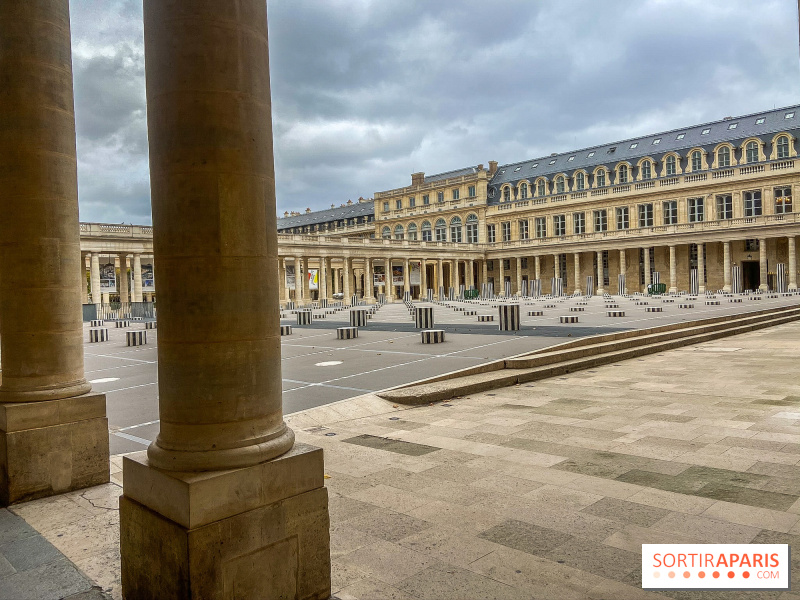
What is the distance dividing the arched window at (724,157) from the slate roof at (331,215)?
5603 cm

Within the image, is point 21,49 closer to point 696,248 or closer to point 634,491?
point 634,491

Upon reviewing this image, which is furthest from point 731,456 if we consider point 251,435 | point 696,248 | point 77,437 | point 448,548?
point 696,248

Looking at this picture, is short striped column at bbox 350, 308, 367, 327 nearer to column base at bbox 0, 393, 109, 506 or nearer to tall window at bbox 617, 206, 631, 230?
column base at bbox 0, 393, 109, 506

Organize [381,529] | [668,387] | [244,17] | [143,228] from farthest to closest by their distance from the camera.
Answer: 1. [143,228]
2. [668,387]
3. [381,529]
4. [244,17]

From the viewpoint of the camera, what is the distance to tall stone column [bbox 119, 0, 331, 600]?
3406 mm

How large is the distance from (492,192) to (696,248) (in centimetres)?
3095

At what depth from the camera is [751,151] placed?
62.0 meters

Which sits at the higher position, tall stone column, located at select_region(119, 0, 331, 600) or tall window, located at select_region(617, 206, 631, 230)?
tall window, located at select_region(617, 206, 631, 230)

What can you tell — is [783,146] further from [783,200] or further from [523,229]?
[523,229]

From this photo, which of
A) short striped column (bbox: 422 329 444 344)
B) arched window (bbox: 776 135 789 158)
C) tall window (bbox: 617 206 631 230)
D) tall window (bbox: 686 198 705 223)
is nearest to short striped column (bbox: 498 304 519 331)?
short striped column (bbox: 422 329 444 344)

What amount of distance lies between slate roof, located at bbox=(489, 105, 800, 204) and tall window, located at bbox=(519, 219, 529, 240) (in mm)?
5799

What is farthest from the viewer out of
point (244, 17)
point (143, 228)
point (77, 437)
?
point (143, 228)

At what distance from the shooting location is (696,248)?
218ft

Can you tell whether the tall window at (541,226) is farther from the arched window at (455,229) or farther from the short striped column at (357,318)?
the short striped column at (357,318)
